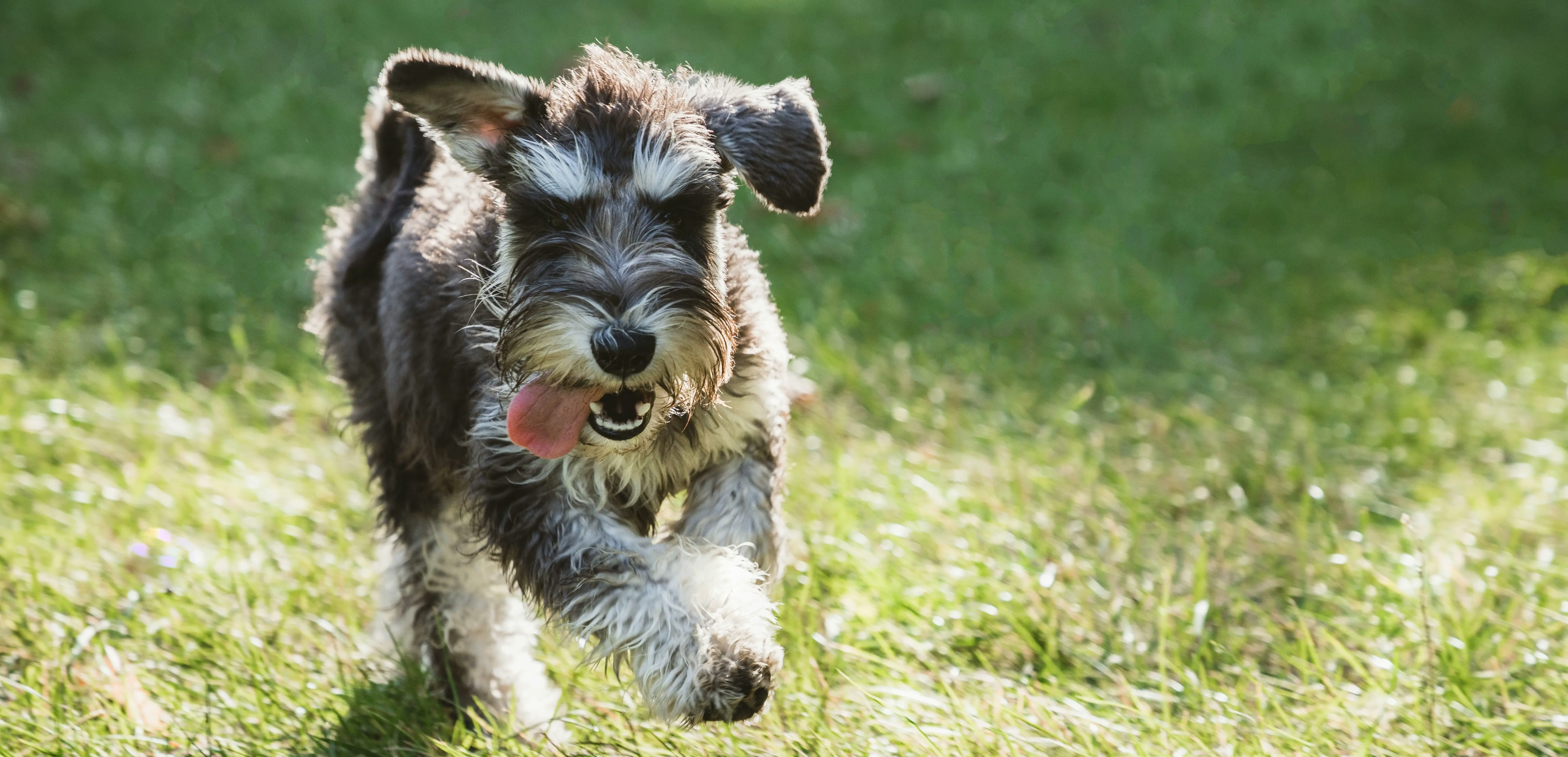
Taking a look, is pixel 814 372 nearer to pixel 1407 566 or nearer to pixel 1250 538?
pixel 1250 538

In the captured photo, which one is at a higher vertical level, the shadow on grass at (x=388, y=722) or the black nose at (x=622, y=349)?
the black nose at (x=622, y=349)

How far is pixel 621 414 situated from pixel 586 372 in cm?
16

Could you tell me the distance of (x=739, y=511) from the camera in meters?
2.93

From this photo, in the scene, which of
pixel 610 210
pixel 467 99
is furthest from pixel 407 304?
pixel 610 210

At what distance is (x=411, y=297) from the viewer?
10.5 ft

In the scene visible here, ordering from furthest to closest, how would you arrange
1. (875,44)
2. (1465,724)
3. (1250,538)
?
(875,44) → (1250,538) → (1465,724)

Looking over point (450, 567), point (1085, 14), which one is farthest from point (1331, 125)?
point (450, 567)

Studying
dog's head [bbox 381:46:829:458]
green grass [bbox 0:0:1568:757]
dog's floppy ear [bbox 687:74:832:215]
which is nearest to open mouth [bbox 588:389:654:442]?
dog's head [bbox 381:46:829:458]

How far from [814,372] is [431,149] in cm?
203

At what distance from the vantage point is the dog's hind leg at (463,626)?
131 inches

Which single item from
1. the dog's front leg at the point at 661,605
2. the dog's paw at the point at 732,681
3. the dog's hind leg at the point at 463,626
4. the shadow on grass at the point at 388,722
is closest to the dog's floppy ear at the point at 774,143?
the dog's front leg at the point at 661,605

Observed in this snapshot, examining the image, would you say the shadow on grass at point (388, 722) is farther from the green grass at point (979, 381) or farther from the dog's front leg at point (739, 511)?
the dog's front leg at point (739, 511)

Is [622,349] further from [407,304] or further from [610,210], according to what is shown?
[407,304]

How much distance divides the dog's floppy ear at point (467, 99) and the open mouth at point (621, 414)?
0.62 meters
